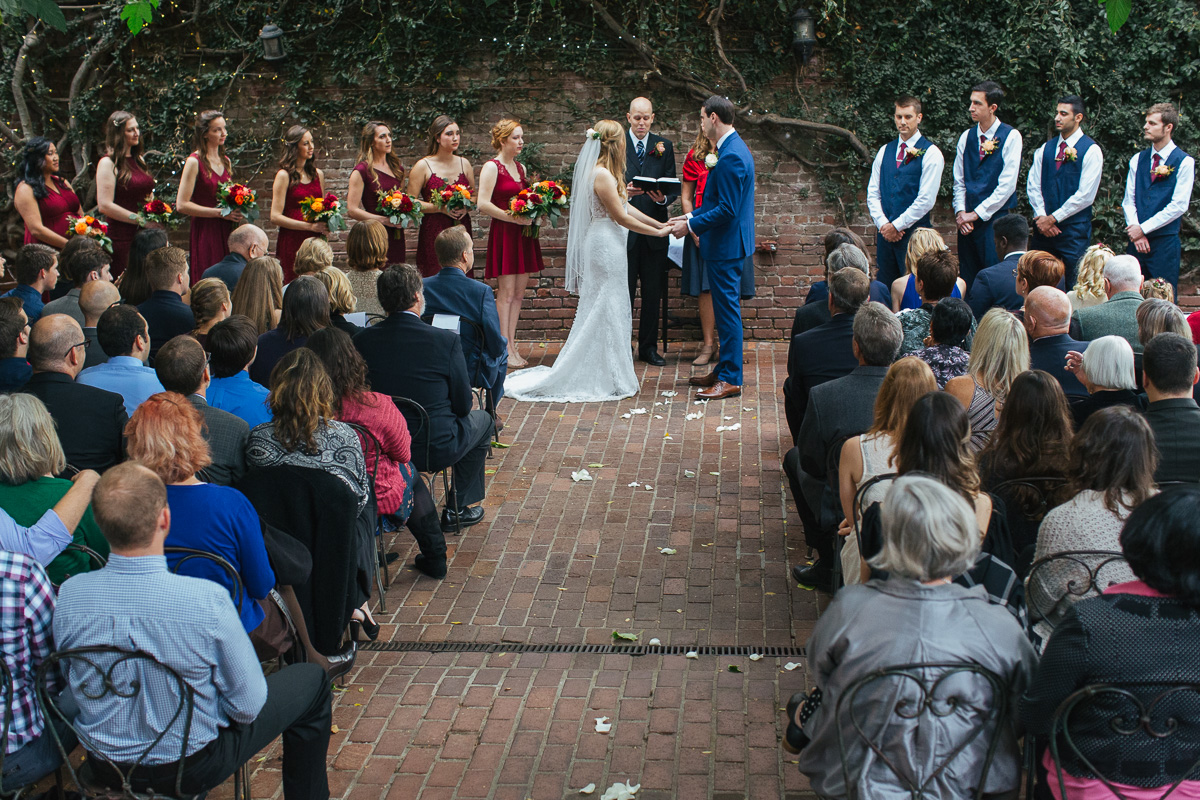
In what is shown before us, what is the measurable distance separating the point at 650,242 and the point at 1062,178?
367 cm

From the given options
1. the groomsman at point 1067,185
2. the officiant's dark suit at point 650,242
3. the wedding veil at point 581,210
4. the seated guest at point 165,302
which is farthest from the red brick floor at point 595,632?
the groomsman at point 1067,185

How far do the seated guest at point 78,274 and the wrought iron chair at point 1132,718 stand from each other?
232 inches

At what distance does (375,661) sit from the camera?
15.8ft

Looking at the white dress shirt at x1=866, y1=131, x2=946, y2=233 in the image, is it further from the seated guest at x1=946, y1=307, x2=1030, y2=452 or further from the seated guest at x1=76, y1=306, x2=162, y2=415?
the seated guest at x1=76, y1=306, x2=162, y2=415

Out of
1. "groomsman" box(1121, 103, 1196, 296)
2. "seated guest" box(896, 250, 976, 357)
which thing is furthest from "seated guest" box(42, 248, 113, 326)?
"groomsman" box(1121, 103, 1196, 296)

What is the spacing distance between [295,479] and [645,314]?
6.22 metres

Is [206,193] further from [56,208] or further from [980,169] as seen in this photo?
[980,169]

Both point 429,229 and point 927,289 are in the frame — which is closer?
point 927,289

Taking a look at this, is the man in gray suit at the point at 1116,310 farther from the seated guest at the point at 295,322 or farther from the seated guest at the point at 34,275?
the seated guest at the point at 34,275

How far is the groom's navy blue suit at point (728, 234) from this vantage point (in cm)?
861

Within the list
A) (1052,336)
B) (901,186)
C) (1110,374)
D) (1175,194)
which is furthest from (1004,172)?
(1110,374)

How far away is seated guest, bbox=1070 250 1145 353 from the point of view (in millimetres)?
A: 5824

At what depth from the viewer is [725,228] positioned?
28.8ft

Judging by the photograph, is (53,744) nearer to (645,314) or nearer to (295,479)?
(295,479)
